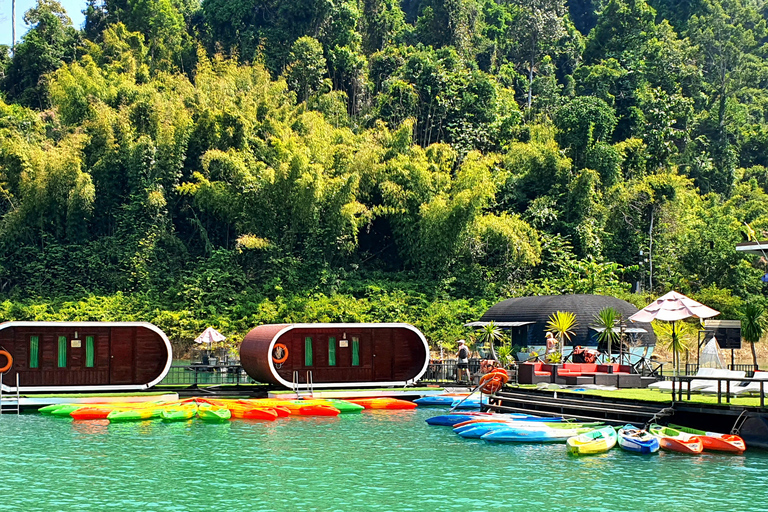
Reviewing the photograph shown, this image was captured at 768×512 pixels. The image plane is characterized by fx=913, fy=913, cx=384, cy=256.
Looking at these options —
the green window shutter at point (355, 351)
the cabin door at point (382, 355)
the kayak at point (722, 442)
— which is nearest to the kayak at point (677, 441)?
the kayak at point (722, 442)

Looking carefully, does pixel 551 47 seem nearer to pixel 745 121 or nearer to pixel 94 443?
pixel 745 121

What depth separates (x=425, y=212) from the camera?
43.7m

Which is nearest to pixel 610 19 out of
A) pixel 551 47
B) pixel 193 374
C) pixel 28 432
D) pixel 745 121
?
pixel 551 47

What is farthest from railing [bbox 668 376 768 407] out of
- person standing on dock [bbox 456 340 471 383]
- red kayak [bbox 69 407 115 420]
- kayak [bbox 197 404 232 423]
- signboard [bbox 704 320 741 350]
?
red kayak [bbox 69 407 115 420]

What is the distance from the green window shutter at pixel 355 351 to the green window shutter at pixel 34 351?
29.6 ft

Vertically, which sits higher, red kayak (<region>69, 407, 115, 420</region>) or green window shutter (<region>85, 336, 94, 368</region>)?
green window shutter (<region>85, 336, 94, 368</region>)

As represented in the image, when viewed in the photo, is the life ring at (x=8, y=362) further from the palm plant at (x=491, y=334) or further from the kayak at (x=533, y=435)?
the palm plant at (x=491, y=334)

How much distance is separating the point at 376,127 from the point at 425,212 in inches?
330

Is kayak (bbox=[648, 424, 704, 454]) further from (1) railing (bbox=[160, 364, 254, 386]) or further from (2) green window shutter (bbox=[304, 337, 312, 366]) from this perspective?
(1) railing (bbox=[160, 364, 254, 386])

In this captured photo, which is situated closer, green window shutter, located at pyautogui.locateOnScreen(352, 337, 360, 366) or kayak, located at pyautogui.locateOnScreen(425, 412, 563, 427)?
kayak, located at pyautogui.locateOnScreen(425, 412, 563, 427)

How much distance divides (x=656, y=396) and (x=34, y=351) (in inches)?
649

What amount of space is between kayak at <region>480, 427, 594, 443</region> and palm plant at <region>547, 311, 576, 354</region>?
364 inches

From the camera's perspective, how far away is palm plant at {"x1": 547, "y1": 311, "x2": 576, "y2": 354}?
28.5m

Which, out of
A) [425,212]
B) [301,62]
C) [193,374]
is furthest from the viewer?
[301,62]
